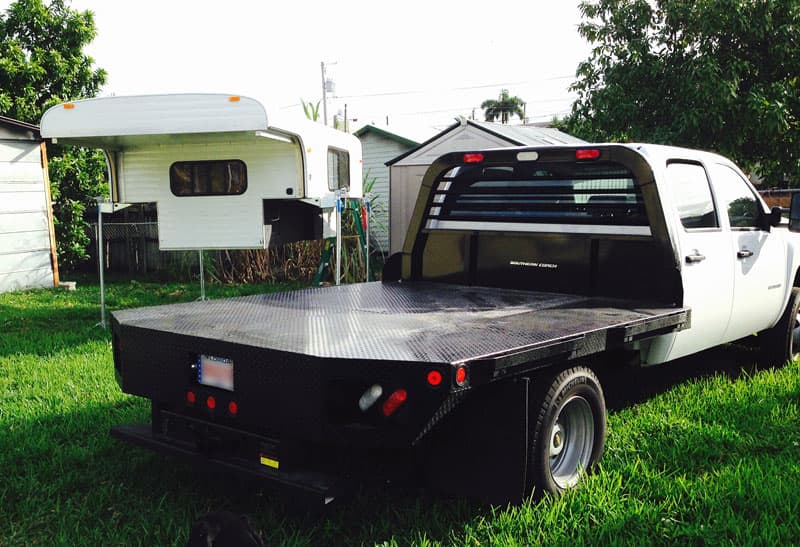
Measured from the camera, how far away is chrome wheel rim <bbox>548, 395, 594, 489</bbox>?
3553 millimetres

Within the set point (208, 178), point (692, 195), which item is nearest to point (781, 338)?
point (692, 195)

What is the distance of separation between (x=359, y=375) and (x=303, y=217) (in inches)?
282

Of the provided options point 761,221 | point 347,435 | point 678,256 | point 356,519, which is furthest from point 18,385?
point 761,221

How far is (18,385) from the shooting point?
5883mm

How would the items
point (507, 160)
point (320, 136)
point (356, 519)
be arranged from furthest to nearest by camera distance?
point (320, 136) < point (507, 160) < point (356, 519)

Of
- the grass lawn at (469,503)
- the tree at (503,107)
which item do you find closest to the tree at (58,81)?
the grass lawn at (469,503)

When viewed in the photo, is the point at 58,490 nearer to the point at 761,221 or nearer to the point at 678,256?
the point at 678,256

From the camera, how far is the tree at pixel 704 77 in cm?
1203

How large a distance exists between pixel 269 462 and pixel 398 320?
1.00m

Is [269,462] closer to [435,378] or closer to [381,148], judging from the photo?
[435,378]

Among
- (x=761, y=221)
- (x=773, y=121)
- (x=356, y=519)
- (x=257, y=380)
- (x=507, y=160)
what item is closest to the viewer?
(x=257, y=380)

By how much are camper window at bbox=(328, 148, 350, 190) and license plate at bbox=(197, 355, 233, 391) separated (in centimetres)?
631

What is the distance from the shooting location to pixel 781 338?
6043 mm

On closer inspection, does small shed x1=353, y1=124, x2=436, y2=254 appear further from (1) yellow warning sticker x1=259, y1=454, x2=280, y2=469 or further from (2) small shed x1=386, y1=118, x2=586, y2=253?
(1) yellow warning sticker x1=259, y1=454, x2=280, y2=469
